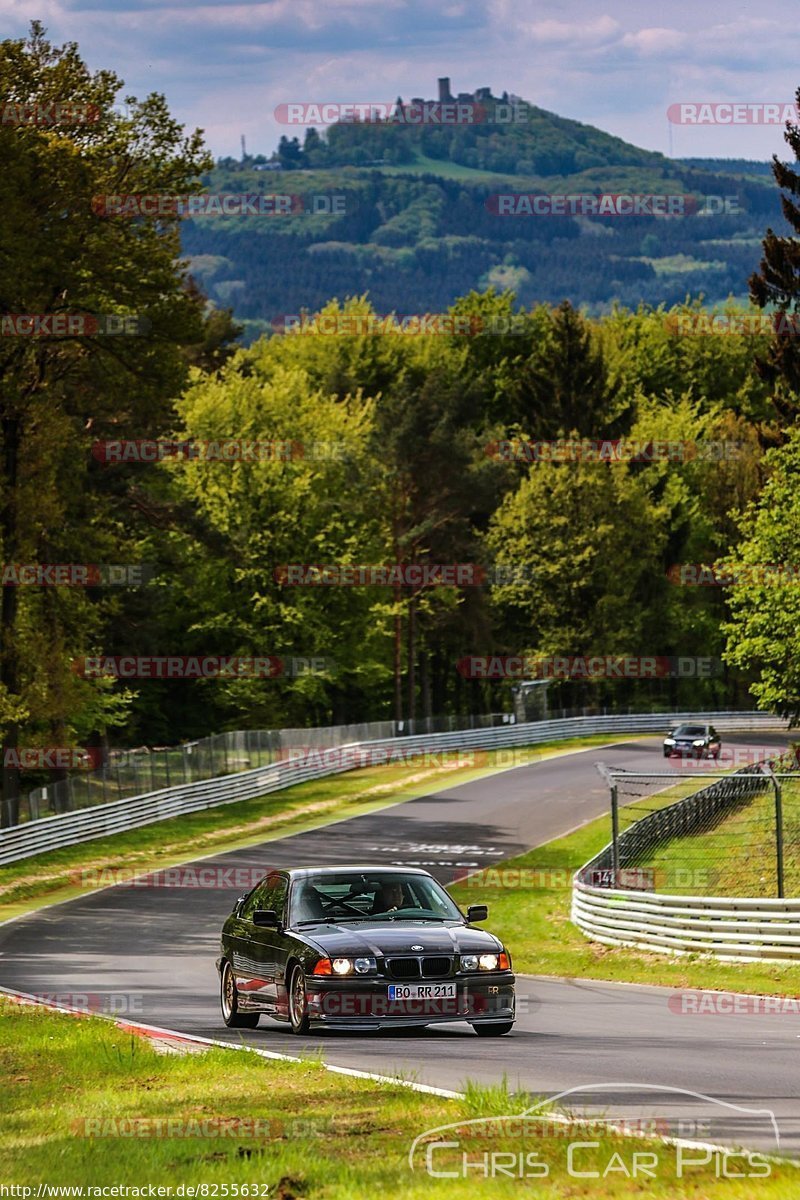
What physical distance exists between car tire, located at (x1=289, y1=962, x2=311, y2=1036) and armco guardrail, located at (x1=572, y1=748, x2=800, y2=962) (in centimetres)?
805

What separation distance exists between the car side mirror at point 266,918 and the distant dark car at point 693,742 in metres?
46.3

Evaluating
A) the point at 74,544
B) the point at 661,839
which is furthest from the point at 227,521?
the point at 661,839

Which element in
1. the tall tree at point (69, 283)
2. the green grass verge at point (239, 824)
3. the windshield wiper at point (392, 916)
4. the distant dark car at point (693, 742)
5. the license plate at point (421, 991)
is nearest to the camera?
the license plate at point (421, 991)

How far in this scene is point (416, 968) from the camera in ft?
44.2

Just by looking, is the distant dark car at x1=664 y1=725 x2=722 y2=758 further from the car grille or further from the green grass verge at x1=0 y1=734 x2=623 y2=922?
the car grille

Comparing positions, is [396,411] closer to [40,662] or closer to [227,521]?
→ [227,521]

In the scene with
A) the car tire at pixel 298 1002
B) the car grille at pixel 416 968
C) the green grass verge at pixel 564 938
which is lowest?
the green grass verge at pixel 564 938

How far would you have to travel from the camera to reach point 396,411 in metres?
79.7

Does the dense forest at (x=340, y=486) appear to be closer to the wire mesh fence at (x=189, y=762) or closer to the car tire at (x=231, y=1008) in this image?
the wire mesh fence at (x=189, y=762)

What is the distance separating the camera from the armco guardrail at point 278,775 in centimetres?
4194

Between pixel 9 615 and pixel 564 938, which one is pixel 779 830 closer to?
A: pixel 564 938

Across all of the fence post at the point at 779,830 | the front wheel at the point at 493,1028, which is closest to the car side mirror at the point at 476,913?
the front wheel at the point at 493,1028

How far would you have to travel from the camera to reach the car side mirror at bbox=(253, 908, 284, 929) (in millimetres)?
14557

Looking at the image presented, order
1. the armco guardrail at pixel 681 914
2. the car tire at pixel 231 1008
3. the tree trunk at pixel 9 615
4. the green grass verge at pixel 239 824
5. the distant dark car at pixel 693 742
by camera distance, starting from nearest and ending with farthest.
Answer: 1. the car tire at pixel 231 1008
2. the armco guardrail at pixel 681 914
3. the green grass verge at pixel 239 824
4. the tree trunk at pixel 9 615
5. the distant dark car at pixel 693 742
